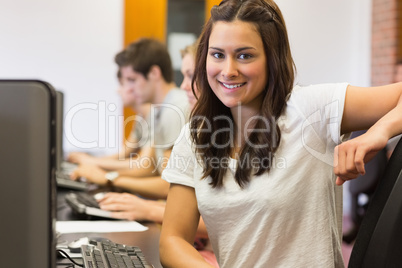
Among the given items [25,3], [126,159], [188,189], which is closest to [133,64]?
[126,159]

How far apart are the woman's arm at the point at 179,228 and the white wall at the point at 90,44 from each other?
13.3ft

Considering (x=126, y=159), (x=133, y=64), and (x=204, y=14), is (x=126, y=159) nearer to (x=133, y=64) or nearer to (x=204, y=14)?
(x=133, y=64)

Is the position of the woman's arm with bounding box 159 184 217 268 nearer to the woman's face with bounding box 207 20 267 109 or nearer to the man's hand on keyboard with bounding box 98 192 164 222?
the woman's face with bounding box 207 20 267 109

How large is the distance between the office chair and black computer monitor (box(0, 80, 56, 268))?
1.83ft

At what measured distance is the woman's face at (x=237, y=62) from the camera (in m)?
1.29

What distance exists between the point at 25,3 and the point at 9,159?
4.95 m

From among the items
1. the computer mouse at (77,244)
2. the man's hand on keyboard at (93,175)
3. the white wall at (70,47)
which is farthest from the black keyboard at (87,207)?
the white wall at (70,47)

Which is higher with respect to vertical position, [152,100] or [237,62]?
[237,62]

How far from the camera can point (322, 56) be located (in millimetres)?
5367

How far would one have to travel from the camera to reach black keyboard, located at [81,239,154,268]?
119 cm

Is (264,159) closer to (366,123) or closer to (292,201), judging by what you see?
(292,201)

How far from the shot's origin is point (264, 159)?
Result: 4.25ft

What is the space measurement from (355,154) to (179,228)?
17.1 inches

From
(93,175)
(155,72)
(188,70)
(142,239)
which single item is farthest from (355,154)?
(155,72)
